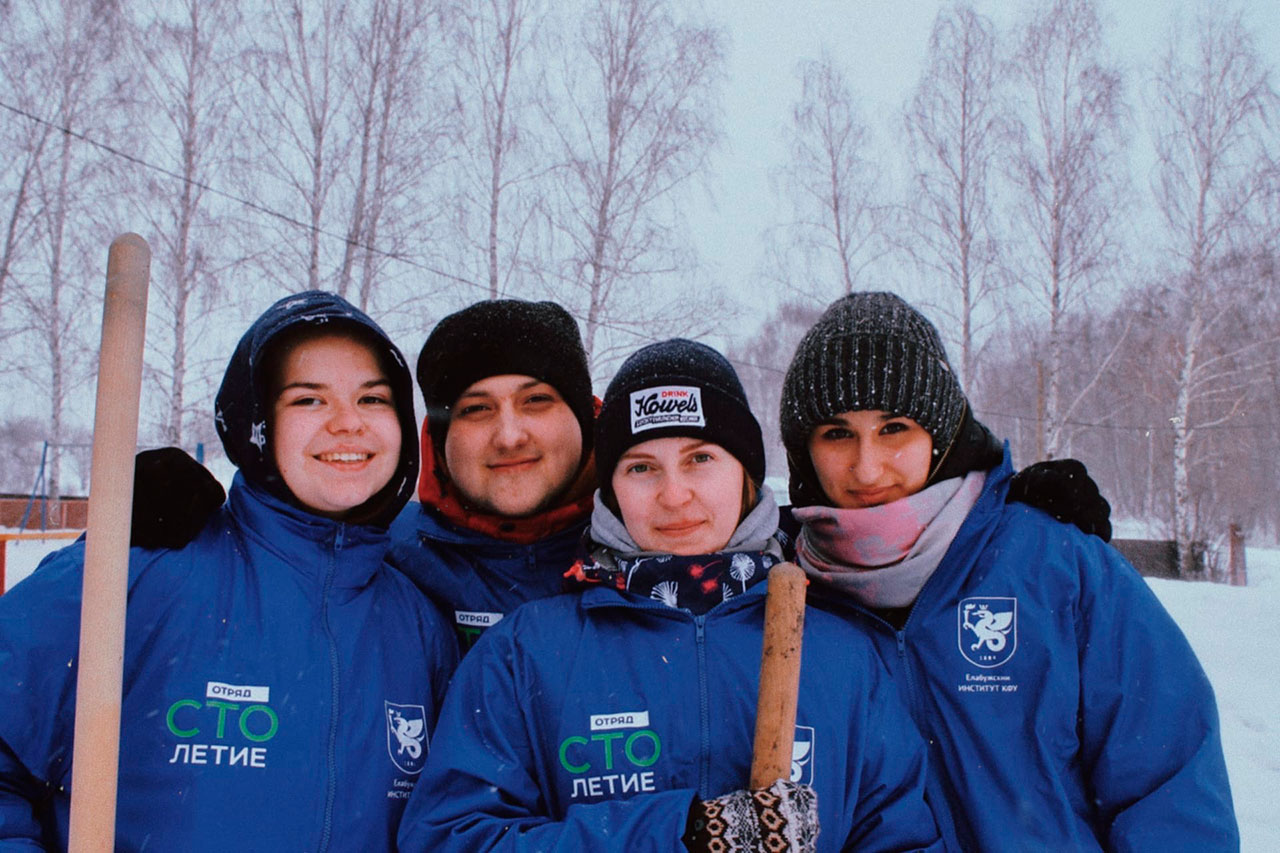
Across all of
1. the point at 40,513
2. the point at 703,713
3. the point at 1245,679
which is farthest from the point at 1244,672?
the point at 40,513

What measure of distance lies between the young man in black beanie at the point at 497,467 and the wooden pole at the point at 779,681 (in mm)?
817

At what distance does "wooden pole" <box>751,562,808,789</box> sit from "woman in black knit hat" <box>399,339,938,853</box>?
0.04m

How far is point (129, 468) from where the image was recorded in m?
Result: 1.17

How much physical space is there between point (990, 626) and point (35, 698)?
69.9 inches

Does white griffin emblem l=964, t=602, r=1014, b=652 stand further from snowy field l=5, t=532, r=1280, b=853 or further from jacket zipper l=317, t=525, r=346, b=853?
snowy field l=5, t=532, r=1280, b=853

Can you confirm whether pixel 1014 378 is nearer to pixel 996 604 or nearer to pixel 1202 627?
pixel 1202 627

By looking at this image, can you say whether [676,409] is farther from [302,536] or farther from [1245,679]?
[1245,679]

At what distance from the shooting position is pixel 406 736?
5.34 feet

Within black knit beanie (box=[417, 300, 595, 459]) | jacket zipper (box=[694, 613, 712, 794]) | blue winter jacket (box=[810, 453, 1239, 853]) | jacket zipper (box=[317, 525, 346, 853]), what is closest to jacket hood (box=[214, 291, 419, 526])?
jacket zipper (box=[317, 525, 346, 853])

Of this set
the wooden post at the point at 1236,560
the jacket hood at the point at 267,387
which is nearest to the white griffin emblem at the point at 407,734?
the jacket hood at the point at 267,387

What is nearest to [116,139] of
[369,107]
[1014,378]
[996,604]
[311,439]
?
[369,107]

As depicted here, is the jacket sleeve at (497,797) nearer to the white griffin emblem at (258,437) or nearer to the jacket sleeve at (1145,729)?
the white griffin emblem at (258,437)

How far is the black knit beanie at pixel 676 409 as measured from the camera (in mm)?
1800

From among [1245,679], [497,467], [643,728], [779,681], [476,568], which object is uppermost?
[497,467]
